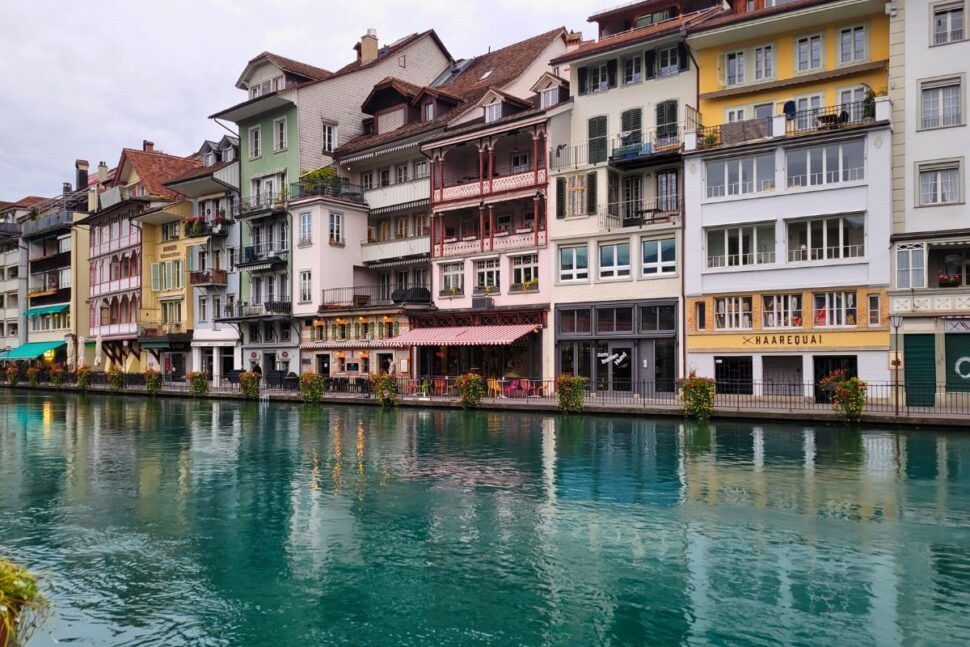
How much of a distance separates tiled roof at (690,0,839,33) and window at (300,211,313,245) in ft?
85.0

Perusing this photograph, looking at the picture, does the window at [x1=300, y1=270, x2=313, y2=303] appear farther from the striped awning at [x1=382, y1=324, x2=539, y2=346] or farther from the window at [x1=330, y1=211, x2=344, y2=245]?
the striped awning at [x1=382, y1=324, x2=539, y2=346]

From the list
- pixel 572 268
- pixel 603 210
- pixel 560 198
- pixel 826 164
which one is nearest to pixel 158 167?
pixel 560 198

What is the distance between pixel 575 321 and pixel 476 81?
20.1 m

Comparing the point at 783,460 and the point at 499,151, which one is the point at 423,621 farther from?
the point at 499,151

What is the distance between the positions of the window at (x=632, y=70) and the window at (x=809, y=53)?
7532mm

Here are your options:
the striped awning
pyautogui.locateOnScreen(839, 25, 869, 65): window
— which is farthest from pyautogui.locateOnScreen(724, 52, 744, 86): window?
the striped awning

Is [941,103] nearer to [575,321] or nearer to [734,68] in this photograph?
[734,68]

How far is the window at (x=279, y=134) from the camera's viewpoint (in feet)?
184

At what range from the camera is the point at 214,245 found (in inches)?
2436

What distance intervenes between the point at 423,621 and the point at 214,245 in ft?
184

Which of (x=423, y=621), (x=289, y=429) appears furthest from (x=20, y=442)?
(x=423, y=621)

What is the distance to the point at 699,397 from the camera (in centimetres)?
3053

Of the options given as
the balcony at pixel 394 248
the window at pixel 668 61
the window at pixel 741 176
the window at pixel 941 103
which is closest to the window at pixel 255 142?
the balcony at pixel 394 248

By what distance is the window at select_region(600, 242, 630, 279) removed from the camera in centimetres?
A: 4088
